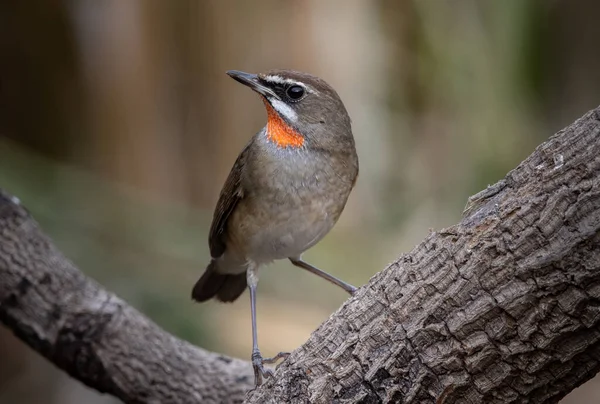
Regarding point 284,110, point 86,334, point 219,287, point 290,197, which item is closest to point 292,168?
point 290,197

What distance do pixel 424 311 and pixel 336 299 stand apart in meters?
5.14

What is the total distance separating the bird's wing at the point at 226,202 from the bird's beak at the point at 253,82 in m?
0.35

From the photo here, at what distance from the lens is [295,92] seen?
394 centimetres

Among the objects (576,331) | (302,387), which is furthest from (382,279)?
(576,331)

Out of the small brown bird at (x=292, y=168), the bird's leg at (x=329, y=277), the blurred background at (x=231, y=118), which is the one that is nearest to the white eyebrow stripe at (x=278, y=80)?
the small brown bird at (x=292, y=168)

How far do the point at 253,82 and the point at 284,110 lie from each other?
0.21m

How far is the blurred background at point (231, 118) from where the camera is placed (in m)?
7.26

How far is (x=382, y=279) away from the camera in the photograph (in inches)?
105

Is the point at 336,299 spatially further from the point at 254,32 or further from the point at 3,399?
Answer: the point at 3,399

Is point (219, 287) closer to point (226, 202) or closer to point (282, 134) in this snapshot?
point (226, 202)

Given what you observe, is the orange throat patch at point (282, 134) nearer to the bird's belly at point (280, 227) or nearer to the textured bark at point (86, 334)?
the bird's belly at point (280, 227)

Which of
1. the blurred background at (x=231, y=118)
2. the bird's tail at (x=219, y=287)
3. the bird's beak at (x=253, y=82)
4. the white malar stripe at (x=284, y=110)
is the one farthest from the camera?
the blurred background at (x=231, y=118)

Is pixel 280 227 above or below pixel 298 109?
below

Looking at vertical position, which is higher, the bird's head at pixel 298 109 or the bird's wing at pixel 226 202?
the bird's head at pixel 298 109
